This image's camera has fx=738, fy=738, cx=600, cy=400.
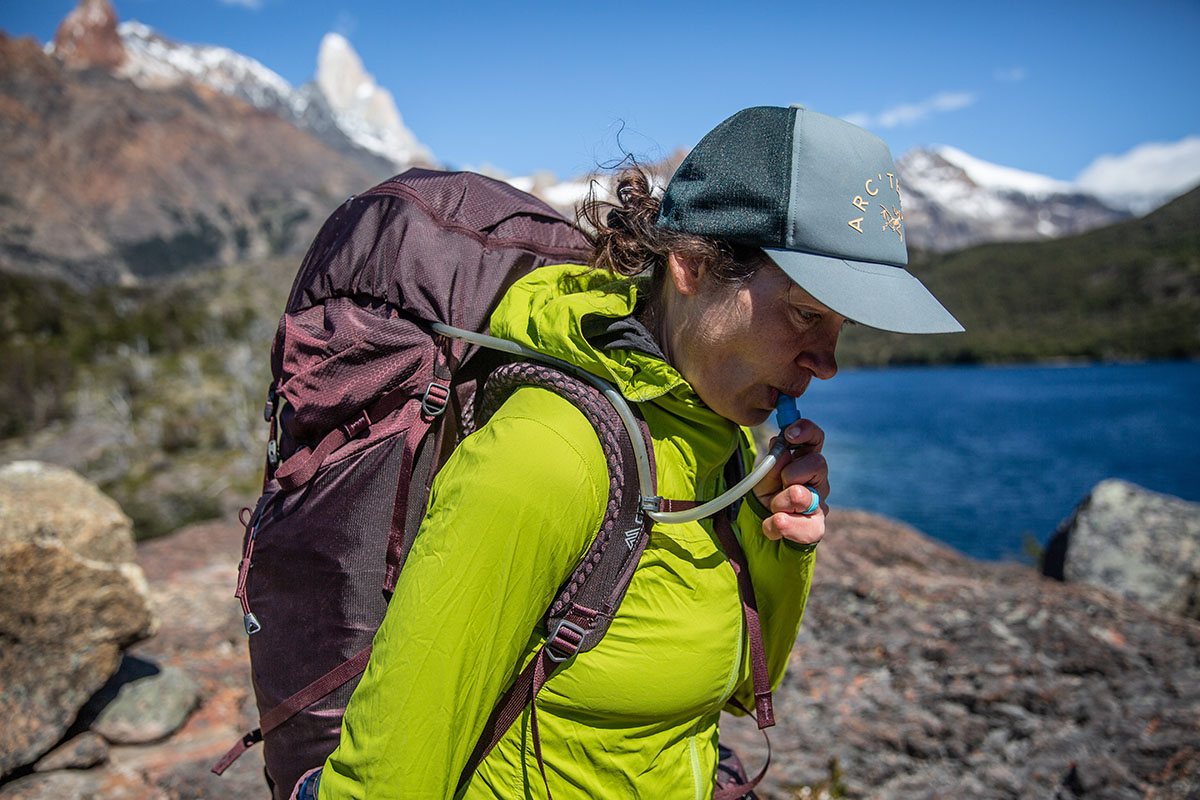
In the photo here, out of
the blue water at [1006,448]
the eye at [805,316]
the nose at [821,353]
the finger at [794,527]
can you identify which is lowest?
the blue water at [1006,448]

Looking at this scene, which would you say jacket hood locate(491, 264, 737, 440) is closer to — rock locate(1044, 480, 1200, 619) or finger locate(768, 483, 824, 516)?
finger locate(768, 483, 824, 516)

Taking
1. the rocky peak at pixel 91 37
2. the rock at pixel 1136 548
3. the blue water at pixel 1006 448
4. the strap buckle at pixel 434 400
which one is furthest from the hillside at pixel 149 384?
the rocky peak at pixel 91 37

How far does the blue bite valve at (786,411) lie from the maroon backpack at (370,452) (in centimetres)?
26

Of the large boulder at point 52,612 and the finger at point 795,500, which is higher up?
the finger at point 795,500

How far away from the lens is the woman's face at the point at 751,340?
4.04 ft

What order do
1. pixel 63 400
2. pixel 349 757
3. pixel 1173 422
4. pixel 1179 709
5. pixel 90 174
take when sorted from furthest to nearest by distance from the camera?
pixel 90 174 < pixel 1173 422 < pixel 63 400 < pixel 1179 709 < pixel 349 757

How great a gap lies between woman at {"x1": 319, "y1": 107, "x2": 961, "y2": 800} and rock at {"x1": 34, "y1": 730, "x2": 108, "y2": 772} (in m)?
2.88

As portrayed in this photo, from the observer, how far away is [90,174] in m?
113

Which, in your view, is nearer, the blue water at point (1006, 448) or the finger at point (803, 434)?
the finger at point (803, 434)

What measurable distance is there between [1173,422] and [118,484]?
1976 inches

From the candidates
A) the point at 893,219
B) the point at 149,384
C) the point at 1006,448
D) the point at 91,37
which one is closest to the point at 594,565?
the point at 893,219

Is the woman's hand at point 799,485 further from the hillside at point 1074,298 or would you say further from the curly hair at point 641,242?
the hillside at point 1074,298

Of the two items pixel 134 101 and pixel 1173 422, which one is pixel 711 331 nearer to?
pixel 1173 422

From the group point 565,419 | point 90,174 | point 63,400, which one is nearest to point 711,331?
point 565,419
